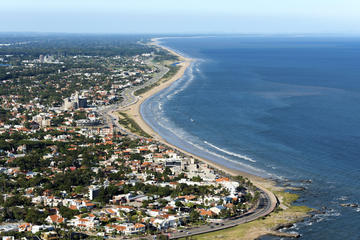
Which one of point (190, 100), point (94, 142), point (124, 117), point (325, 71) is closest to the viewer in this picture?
point (94, 142)

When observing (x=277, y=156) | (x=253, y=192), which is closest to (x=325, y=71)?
(x=277, y=156)

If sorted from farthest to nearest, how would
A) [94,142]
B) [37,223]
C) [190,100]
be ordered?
[190,100]
[94,142]
[37,223]

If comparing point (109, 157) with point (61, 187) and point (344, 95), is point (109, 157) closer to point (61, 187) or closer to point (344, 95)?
point (61, 187)

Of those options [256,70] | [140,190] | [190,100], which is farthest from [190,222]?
[256,70]

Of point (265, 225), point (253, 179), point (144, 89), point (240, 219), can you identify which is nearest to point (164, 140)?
point (253, 179)

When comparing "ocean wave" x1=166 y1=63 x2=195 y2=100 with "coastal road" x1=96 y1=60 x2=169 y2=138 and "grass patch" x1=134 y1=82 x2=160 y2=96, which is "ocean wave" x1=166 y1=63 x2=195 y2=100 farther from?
"coastal road" x1=96 y1=60 x2=169 y2=138

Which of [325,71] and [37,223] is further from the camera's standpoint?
[325,71]

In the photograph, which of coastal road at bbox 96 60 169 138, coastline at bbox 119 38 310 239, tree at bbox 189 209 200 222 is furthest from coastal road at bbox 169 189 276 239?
coastal road at bbox 96 60 169 138
